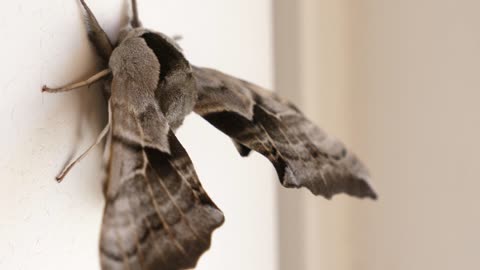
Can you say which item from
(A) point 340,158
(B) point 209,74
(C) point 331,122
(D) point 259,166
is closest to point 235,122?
(B) point 209,74

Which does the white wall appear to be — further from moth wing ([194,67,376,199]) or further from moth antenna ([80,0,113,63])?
moth wing ([194,67,376,199])

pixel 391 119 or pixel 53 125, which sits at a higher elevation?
pixel 53 125

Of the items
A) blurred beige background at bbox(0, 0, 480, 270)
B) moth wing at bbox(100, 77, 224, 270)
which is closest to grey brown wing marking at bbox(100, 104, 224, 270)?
moth wing at bbox(100, 77, 224, 270)

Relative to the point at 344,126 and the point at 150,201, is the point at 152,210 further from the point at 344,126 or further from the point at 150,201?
the point at 344,126

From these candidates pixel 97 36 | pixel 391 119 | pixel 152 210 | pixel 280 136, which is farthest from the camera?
pixel 391 119

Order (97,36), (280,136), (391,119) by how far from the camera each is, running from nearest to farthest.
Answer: (97,36), (280,136), (391,119)

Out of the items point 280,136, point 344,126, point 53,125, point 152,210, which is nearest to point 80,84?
point 53,125

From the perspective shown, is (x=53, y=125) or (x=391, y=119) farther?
(x=391, y=119)

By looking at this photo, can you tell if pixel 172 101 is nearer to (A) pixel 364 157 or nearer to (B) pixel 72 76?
(B) pixel 72 76
